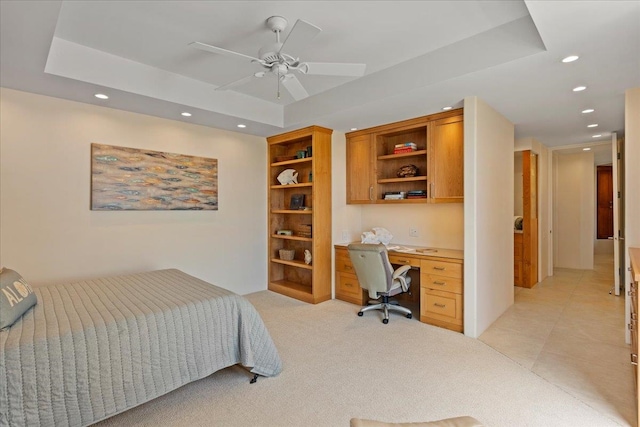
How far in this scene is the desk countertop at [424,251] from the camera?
353 centimetres

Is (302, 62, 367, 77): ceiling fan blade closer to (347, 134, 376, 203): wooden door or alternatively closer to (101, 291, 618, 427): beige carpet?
(347, 134, 376, 203): wooden door

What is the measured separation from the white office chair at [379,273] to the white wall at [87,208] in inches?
78.1

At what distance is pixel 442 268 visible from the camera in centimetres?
346

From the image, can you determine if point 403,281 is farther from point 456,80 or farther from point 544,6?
point 544,6

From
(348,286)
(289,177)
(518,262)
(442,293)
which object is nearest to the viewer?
(442,293)

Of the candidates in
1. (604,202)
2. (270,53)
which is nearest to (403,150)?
(270,53)

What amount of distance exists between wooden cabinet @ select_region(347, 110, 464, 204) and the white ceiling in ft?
1.08

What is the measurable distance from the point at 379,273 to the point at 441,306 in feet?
2.51

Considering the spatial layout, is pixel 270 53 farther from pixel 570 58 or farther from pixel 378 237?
pixel 378 237

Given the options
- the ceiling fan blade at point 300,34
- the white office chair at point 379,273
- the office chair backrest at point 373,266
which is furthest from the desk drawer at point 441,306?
the ceiling fan blade at point 300,34

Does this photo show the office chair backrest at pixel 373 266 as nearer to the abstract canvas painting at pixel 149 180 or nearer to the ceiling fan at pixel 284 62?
the ceiling fan at pixel 284 62

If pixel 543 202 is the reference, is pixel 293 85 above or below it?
above

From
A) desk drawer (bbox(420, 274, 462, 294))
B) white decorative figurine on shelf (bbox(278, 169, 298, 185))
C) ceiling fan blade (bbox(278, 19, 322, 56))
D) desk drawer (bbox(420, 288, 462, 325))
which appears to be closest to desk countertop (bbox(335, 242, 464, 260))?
desk drawer (bbox(420, 274, 462, 294))

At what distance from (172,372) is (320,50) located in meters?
2.76
